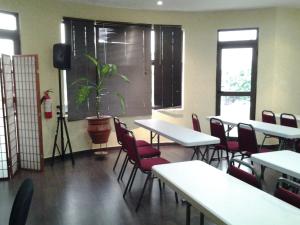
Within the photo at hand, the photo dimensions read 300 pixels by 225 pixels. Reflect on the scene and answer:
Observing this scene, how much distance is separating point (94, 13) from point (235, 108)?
361 cm

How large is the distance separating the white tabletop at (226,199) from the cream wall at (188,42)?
3579 mm

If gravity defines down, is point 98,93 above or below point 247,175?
above

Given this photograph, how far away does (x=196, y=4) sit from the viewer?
527cm

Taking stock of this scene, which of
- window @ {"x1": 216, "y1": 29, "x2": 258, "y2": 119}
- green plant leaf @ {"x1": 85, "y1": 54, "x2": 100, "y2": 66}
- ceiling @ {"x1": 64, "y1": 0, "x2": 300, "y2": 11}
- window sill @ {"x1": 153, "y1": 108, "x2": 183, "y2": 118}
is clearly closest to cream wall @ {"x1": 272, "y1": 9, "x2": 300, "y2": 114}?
ceiling @ {"x1": 64, "y1": 0, "x2": 300, "y2": 11}

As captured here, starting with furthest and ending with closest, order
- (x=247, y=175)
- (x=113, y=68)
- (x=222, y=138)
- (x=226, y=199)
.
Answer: (x=113, y=68), (x=222, y=138), (x=247, y=175), (x=226, y=199)

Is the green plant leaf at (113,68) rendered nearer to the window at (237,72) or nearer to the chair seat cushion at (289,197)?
the window at (237,72)

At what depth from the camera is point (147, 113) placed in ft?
19.7

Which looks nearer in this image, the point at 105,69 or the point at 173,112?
the point at 105,69

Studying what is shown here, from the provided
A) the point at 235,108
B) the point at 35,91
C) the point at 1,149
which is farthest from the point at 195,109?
the point at 1,149

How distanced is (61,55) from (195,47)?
294cm

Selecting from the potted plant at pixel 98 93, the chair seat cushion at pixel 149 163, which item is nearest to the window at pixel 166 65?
the potted plant at pixel 98 93

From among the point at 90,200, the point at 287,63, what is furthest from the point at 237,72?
the point at 90,200

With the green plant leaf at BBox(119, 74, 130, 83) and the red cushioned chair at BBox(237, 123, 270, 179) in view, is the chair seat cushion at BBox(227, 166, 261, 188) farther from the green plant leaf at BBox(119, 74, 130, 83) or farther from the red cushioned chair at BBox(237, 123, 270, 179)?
the green plant leaf at BBox(119, 74, 130, 83)

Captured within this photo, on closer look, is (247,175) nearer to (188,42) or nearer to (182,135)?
(182,135)
